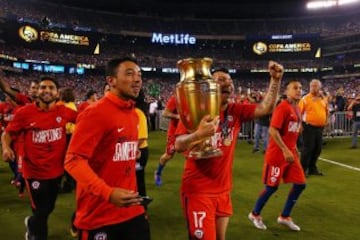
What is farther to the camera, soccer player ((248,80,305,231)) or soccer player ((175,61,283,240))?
soccer player ((248,80,305,231))

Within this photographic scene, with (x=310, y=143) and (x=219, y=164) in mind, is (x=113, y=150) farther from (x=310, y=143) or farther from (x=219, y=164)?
(x=310, y=143)

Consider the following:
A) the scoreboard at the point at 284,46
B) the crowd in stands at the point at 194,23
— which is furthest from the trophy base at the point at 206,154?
the scoreboard at the point at 284,46

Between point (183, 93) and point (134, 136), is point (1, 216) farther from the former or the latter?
point (183, 93)

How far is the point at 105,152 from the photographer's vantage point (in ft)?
8.81

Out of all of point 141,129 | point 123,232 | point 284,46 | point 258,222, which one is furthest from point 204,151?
point 284,46

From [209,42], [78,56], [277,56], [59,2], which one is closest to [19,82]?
→ [78,56]

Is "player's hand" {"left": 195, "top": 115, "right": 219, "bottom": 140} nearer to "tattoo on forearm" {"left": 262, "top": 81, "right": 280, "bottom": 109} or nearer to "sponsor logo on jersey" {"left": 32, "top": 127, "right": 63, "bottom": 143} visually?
"tattoo on forearm" {"left": 262, "top": 81, "right": 280, "bottom": 109}

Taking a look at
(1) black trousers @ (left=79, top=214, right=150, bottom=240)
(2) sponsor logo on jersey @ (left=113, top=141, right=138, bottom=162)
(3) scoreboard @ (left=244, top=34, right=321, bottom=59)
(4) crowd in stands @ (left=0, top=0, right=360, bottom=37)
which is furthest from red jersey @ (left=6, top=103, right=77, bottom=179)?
(3) scoreboard @ (left=244, top=34, right=321, bottom=59)

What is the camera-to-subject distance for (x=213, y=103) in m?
2.53

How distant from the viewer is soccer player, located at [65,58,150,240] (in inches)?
103

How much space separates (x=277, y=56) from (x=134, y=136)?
47580mm

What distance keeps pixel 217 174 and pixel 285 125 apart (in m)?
2.40

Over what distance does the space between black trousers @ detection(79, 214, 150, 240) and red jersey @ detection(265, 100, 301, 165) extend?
9.85 ft

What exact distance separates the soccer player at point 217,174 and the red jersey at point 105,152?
518mm
